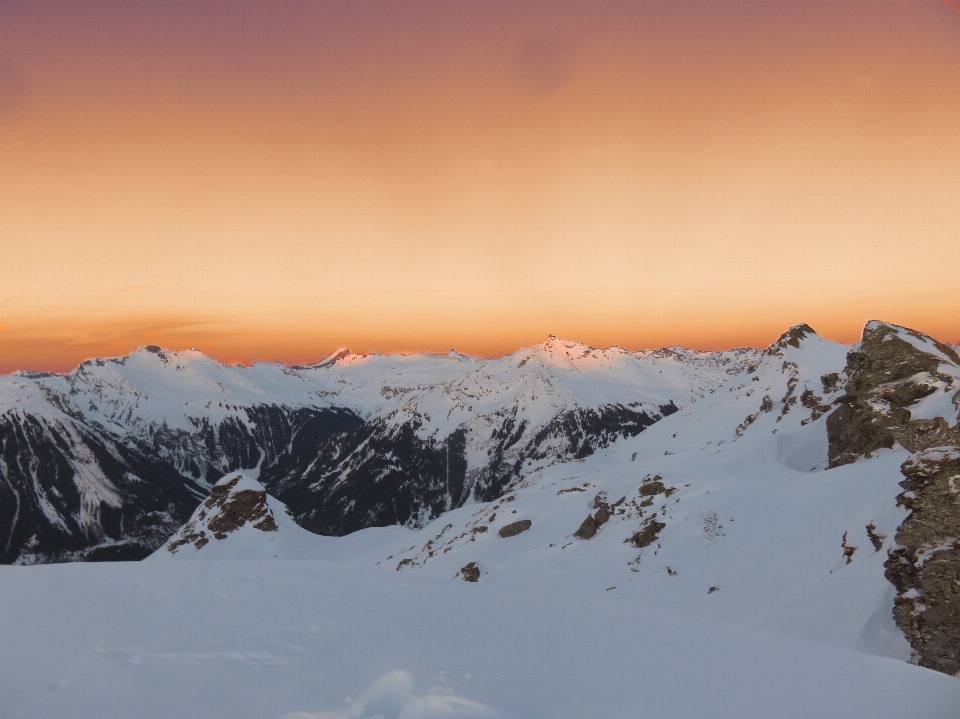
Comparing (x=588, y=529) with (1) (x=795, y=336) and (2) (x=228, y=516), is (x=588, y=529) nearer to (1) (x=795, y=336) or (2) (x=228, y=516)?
(2) (x=228, y=516)

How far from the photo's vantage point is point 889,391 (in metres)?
32.6

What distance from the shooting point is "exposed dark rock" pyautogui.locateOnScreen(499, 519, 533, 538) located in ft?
145

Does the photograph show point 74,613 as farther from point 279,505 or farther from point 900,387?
point 279,505

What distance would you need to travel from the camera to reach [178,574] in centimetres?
1173

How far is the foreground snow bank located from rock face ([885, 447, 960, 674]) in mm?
4009

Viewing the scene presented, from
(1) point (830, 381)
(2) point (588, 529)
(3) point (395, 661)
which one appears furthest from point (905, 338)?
(3) point (395, 661)

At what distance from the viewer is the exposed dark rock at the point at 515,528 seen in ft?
145

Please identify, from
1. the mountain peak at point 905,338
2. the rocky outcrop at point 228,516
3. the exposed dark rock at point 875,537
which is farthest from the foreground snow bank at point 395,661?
the rocky outcrop at point 228,516

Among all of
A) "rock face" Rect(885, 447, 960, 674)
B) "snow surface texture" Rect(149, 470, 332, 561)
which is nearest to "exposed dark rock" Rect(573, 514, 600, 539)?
"rock face" Rect(885, 447, 960, 674)

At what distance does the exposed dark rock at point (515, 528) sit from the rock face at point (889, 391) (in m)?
22.5

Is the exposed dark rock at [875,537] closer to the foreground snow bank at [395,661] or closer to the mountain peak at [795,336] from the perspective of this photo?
the foreground snow bank at [395,661]

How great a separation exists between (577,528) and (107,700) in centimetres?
3624

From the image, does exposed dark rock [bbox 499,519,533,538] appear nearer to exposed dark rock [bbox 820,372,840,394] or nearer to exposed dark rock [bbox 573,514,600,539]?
exposed dark rock [bbox 573,514,600,539]

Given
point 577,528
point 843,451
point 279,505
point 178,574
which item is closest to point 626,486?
point 577,528
